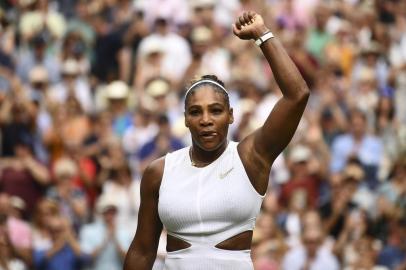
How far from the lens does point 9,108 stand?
15.7 metres

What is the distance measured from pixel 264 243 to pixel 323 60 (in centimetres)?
539

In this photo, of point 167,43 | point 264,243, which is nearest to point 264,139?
point 264,243

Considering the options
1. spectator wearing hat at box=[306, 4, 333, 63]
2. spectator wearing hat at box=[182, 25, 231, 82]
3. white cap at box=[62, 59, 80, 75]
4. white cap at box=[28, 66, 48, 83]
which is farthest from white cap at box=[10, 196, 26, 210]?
spectator wearing hat at box=[306, 4, 333, 63]

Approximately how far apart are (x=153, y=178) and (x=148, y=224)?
10.2 inches

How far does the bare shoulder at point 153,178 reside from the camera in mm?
7164

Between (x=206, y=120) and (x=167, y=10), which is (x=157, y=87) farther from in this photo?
(x=206, y=120)

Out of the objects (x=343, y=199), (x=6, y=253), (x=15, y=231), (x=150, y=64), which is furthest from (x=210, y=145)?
(x=150, y=64)

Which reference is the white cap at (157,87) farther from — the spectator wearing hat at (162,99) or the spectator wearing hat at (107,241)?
the spectator wearing hat at (107,241)

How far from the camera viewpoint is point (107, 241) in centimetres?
1323

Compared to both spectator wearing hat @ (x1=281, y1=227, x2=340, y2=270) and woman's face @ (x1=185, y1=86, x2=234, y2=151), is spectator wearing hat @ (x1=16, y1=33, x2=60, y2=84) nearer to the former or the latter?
spectator wearing hat @ (x1=281, y1=227, x2=340, y2=270)

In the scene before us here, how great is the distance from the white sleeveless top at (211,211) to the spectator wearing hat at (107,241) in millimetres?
6212

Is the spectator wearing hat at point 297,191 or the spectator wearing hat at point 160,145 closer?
the spectator wearing hat at point 297,191

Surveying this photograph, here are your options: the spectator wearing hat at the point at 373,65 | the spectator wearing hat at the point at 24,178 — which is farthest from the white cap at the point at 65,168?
the spectator wearing hat at the point at 373,65

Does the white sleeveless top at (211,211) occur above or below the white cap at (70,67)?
below
